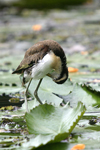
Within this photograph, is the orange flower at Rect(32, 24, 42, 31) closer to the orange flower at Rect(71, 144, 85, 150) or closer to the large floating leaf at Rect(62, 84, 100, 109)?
the large floating leaf at Rect(62, 84, 100, 109)

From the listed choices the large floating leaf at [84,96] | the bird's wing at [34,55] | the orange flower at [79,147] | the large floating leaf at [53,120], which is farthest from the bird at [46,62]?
the orange flower at [79,147]

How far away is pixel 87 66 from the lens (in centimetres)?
539

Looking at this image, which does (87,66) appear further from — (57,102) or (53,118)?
(53,118)

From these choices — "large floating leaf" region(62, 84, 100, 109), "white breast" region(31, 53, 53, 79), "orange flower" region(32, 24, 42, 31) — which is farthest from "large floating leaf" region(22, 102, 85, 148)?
"orange flower" region(32, 24, 42, 31)

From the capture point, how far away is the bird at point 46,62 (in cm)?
305

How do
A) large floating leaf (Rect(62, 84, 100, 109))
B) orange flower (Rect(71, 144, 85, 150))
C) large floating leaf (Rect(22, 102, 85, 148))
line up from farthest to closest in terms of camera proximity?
large floating leaf (Rect(62, 84, 100, 109))
large floating leaf (Rect(22, 102, 85, 148))
orange flower (Rect(71, 144, 85, 150))

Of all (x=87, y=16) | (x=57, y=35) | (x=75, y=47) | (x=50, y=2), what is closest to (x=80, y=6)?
(x=50, y=2)

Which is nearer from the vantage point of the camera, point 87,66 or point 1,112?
point 1,112

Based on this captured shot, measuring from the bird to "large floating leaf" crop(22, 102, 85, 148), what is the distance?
22.5 inches

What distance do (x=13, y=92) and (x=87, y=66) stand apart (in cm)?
189

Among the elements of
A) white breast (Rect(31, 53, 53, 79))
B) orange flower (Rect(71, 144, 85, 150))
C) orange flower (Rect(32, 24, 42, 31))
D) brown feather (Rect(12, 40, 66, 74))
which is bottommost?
orange flower (Rect(71, 144, 85, 150))

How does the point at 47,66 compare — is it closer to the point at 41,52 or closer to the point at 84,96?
the point at 41,52

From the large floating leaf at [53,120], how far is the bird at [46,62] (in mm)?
573

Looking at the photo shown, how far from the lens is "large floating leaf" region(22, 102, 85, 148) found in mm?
2404
